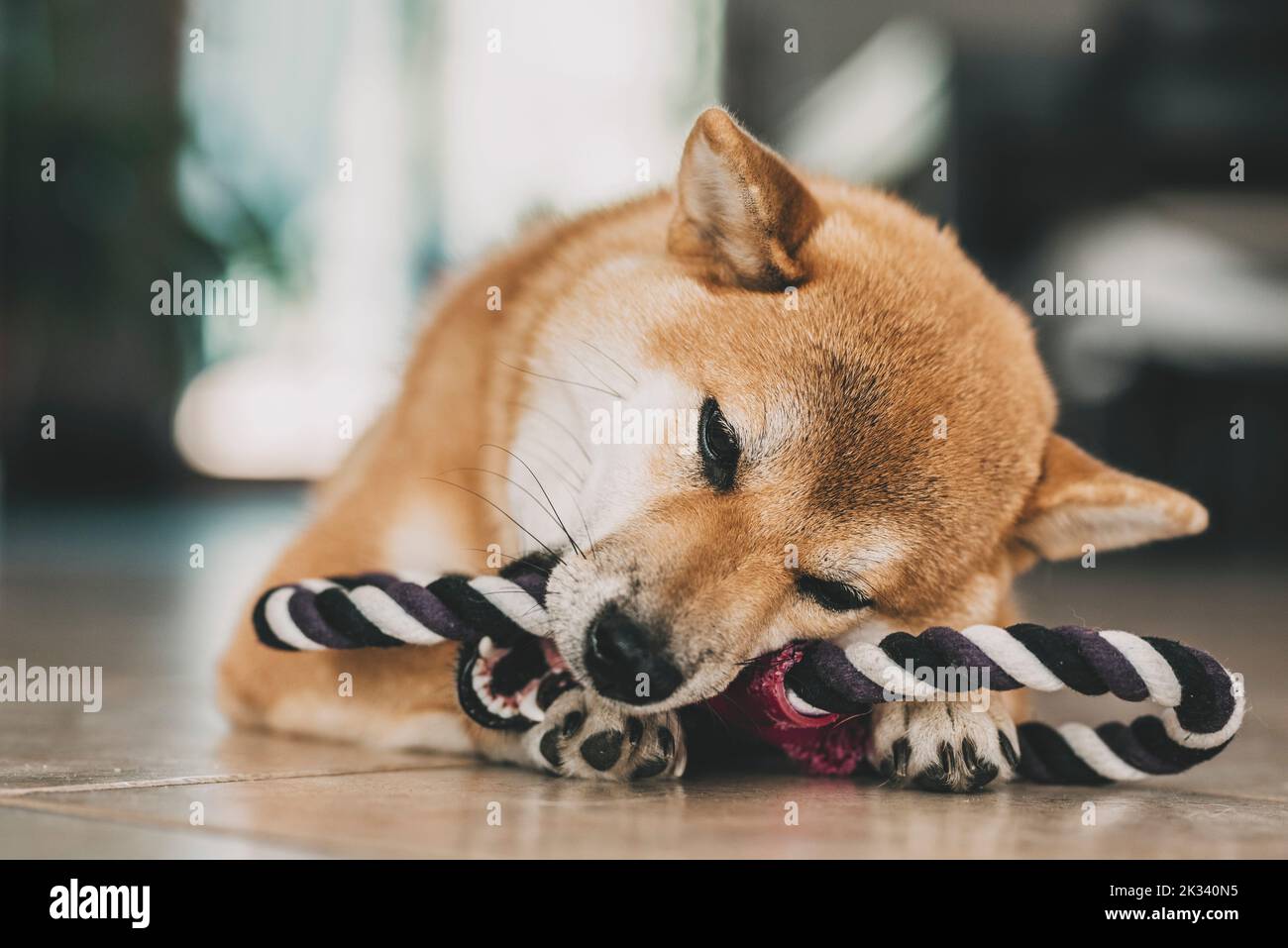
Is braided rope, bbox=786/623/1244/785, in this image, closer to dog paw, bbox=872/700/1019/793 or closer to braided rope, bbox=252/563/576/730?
dog paw, bbox=872/700/1019/793

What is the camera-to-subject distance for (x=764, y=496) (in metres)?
1.66

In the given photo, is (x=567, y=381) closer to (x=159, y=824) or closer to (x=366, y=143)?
(x=159, y=824)

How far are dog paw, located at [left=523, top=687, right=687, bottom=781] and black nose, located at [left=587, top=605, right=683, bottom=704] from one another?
0.05m

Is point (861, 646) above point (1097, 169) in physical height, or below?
Answer: below

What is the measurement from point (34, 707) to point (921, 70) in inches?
271

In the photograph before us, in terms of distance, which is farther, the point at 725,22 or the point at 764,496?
the point at 725,22

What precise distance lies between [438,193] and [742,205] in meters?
9.53

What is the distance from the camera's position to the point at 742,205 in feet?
6.06

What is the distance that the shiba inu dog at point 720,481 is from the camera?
5.19 ft

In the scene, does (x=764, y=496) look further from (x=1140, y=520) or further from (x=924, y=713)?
(x=1140, y=520)

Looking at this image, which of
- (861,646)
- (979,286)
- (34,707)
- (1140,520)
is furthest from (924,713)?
(34,707)

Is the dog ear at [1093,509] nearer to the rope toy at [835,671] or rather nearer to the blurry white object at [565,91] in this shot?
the rope toy at [835,671]

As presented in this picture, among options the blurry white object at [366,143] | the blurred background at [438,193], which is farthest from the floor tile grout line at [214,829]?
the blurry white object at [366,143]

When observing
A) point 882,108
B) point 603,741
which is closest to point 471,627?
point 603,741
